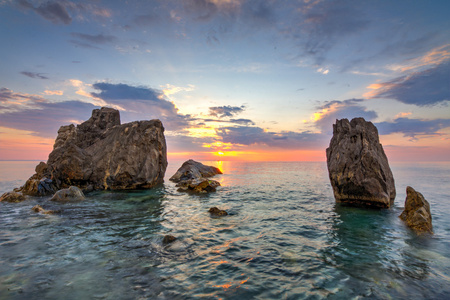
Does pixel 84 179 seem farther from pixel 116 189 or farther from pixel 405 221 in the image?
pixel 405 221

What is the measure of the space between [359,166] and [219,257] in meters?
16.3

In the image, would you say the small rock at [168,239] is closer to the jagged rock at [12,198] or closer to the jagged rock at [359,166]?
the jagged rock at [359,166]

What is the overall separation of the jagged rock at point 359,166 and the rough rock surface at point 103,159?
25.1 m

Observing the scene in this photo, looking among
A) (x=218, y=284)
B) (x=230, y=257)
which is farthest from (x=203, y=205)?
(x=218, y=284)

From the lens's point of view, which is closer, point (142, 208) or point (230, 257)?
point (230, 257)

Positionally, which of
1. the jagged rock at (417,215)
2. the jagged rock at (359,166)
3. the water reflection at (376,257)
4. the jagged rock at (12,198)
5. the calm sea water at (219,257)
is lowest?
the calm sea water at (219,257)

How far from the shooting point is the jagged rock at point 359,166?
61.5 ft

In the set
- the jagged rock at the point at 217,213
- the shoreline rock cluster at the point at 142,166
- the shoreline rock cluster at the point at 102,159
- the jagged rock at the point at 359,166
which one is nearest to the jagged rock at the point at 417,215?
the shoreline rock cluster at the point at 142,166

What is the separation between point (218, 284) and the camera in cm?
734

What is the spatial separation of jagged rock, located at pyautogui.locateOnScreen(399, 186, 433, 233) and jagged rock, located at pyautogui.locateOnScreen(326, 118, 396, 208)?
3.19 m

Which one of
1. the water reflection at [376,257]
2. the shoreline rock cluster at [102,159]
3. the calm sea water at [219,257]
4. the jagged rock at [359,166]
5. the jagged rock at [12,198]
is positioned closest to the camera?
the calm sea water at [219,257]

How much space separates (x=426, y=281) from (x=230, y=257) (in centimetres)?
733

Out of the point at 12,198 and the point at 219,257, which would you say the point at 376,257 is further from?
the point at 12,198

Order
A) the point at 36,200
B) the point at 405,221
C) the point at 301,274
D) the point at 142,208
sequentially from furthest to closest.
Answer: the point at 36,200
the point at 142,208
the point at 405,221
the point at 301,274
